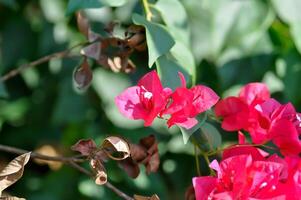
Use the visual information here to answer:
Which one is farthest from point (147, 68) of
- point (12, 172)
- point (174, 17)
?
point (12, 172)

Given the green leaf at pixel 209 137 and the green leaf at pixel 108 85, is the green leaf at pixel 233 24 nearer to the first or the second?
the green leaf at pixel 108 85

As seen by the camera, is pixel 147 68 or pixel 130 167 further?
pixel 147 68

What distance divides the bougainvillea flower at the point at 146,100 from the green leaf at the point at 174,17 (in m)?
0.17

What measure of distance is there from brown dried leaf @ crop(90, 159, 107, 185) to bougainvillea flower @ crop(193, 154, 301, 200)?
11 cm

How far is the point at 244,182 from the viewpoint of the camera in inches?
33.3

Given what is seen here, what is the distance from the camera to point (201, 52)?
1267 millimetres

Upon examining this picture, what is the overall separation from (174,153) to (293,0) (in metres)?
0.32

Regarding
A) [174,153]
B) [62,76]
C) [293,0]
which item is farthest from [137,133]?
[293,0]

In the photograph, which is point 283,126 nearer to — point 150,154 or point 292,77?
point 150,154

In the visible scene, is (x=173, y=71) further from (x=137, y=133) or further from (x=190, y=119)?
(x=137, y=133)

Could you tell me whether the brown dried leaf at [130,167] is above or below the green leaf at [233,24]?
below

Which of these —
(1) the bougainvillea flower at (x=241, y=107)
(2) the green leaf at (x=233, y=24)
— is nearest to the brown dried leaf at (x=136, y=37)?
(1) the bougainvillea flower at (x=241, y=107)

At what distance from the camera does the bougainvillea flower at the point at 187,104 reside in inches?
34.4

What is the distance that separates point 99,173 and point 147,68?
1.31 feet
